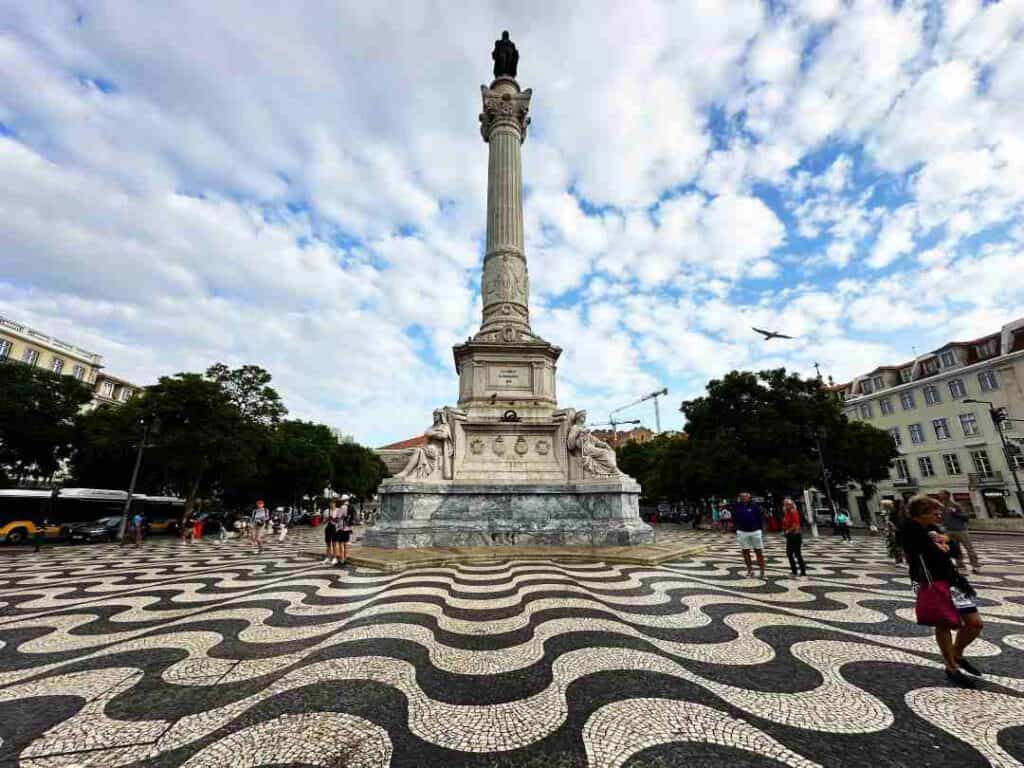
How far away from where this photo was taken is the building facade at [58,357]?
36.9 meters

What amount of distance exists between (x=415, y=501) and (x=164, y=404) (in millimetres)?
15561

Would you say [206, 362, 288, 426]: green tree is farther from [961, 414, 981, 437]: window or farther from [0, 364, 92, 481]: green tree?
[961, 414, 981, 437]: window

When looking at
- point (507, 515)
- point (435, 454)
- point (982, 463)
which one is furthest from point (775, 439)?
point (982, 463)

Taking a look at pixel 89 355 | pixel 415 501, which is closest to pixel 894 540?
pixel 415 501

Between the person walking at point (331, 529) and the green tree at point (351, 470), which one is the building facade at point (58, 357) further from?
the person walking at point (331, 529)

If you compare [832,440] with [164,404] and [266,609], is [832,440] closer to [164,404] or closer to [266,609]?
[266,609]

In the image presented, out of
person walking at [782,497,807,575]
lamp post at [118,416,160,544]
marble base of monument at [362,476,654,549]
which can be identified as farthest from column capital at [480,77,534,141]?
lamp post at [118,416,160,544]

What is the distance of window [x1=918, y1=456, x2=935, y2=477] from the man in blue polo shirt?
113 feet

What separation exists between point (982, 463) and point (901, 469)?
5.16 metres

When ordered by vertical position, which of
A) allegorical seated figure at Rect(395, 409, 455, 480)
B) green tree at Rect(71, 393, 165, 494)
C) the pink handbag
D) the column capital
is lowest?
the pink handbag

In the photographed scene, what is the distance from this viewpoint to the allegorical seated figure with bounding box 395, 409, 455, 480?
1124 cm

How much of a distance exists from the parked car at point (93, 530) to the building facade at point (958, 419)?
40948 millimetres

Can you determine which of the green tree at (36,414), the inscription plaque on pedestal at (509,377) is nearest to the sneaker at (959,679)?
the inscription plaque on pedestal at (509,377)

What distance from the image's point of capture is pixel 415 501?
10805 mm
